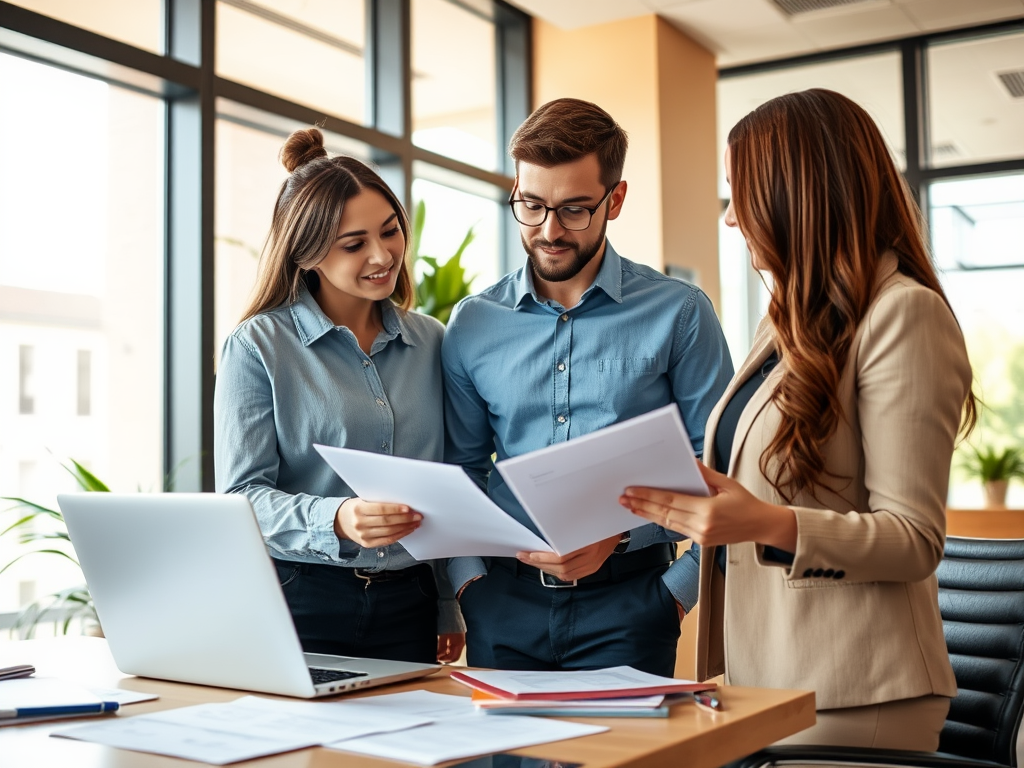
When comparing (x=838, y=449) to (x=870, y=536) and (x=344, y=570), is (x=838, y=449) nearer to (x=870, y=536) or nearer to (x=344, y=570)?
(x=870, y=536)

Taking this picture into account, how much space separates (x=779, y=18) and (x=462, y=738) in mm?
5055

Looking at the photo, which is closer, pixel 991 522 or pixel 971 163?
pixel 991 522

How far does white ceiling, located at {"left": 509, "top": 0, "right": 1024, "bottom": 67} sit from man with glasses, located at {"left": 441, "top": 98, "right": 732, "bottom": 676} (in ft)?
11.4

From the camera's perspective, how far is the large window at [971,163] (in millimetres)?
5562

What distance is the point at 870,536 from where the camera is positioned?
1.26m

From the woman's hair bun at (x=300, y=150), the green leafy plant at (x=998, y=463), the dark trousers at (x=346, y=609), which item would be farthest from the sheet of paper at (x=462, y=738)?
the green leafy plant at (x=998, y=463)

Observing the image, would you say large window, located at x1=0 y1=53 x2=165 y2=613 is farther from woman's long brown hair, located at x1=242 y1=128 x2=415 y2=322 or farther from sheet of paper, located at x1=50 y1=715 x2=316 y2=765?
sheet of paper, located at x1=50 y1=715 x2=316 y2=765

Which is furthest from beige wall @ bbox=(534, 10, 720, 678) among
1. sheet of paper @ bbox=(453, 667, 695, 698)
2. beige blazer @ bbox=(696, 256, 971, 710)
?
sheet of paper @ bbox=(453, 667, 695, 698)

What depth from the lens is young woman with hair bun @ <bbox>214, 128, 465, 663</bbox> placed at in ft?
5.75

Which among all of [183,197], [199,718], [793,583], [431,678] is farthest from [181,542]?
[183,197]

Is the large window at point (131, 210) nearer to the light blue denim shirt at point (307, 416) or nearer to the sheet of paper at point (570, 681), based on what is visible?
the light blue denim shirt at point (307, 416)

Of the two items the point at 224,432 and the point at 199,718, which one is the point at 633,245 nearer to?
the point at 224,432

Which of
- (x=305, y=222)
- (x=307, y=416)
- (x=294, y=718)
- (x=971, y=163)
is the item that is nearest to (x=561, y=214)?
(x=305, y=222)

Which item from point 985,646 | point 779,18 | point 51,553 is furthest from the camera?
point 779,18
